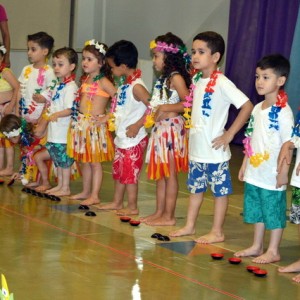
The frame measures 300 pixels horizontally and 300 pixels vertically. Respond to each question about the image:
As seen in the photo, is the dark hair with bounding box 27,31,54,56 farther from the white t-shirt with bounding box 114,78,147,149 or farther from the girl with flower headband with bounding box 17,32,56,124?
the white t-shirt with bounding box 114,78,147,149

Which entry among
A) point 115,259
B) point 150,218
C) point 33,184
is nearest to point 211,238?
point 150,218

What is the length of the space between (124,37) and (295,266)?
27.0ft

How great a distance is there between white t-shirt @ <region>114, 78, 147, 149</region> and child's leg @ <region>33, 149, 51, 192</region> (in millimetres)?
1037

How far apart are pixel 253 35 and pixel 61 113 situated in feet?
14.6

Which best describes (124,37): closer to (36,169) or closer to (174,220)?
(36,169)

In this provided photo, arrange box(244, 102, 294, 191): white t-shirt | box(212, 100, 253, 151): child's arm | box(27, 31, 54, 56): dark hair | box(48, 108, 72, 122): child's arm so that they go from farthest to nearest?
box(27, 31, 54, 56): dark hair → box(48, 108, 72, 122): child's arm → box(212, 100, 253, 151): child's arm → box(244, 102, 294, 191): white t-shirt

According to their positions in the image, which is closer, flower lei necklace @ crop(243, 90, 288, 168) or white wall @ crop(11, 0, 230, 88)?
flower lei necklace @ crop(243, 90, 288, 168)

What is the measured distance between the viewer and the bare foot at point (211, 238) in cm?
548

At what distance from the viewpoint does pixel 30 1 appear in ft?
41.8

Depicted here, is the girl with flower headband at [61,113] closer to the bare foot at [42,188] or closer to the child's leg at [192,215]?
the bare foot at [42,188]

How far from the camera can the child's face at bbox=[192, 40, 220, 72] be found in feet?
18.1

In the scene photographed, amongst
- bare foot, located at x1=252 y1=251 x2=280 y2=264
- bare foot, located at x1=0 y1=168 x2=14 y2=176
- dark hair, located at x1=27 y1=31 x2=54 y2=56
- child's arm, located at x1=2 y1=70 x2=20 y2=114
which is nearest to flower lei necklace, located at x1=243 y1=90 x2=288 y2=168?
bare foot, located at x1=252 y1=251 x2=280 y2=264

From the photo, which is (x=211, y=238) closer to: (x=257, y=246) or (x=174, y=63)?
(x=257, y=246)

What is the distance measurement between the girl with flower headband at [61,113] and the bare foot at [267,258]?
2.36 meters
